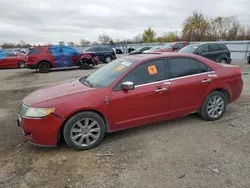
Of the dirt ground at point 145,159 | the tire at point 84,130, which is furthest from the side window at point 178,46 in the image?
the tire at point 84,130

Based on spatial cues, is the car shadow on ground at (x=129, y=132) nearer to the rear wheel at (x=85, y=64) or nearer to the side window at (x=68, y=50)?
the rear wheel at (x=85, y=64)

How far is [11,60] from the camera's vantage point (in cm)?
1650

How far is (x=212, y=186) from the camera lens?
241 centimetres

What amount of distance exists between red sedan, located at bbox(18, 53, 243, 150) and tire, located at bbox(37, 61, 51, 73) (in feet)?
32.3

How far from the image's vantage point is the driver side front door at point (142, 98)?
341cm

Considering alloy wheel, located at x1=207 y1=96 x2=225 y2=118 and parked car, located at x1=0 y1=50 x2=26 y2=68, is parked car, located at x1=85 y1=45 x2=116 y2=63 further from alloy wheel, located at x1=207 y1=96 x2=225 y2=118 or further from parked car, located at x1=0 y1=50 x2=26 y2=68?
alloy wheel, located at x1=207 y1=96 x2=225 y2=118

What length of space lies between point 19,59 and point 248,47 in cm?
2065

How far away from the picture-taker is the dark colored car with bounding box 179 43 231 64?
1102 centimetres

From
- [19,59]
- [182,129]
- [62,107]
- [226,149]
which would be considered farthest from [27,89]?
[19,59]

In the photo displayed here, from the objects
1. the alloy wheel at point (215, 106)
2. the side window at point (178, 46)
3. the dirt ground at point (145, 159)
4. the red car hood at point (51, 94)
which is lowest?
the dirt ground at point (145, 159)

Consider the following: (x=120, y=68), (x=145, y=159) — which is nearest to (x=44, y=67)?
(x=120, y=68)

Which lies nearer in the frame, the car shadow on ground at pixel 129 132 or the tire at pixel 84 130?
the tire at pixel 84 130

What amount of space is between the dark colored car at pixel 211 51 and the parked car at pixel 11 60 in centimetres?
1334

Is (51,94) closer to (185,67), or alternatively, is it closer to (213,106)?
(185,67)
